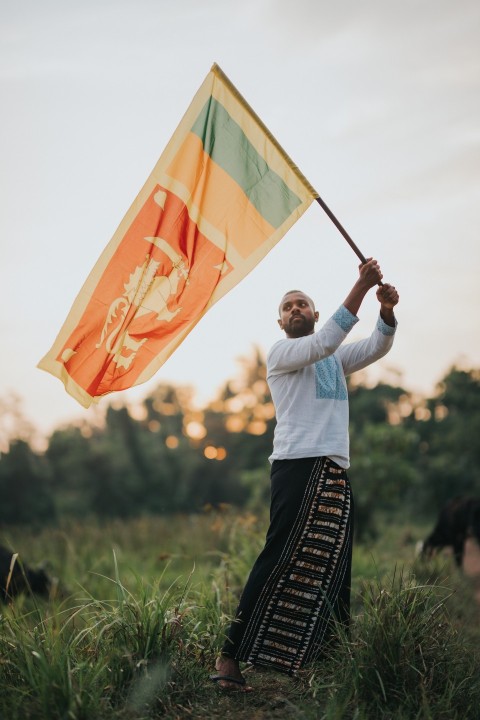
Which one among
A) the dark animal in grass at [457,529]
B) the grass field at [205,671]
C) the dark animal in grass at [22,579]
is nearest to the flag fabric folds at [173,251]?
the grass field at [205,671]

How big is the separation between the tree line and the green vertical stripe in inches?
374

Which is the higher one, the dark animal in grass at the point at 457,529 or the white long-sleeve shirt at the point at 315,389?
the white long-sleeve shirt at the point at 315,389

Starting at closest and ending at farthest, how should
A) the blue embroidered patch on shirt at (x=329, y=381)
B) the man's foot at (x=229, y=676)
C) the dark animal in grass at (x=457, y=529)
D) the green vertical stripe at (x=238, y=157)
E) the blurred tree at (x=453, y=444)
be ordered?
the man's foot at (x=229, y=676) → the blue embroidered patch on shirt at (x=329, y=381) → the green vertical stripe at (x=238, y=157) → the dark animal in grass at (x=457, y=529) → the blurred tree at (x=453, y=444)

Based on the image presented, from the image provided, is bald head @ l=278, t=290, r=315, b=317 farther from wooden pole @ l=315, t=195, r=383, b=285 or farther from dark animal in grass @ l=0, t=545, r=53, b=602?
dark animal in grass @ l=0, t=545, r=53, b=602

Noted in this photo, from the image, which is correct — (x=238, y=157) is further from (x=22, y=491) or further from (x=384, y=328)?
(x=22, y=491)

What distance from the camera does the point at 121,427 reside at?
40812mm

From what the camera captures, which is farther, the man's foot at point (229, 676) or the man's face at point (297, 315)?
the man's face at point (297, 315)

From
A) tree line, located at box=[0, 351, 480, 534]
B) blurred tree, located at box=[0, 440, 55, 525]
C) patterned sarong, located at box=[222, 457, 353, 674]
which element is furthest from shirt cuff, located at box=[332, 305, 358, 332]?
blurred tree, located at box=[0, 440, 55, 525]

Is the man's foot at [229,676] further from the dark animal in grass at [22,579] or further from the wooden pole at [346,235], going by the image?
the dark animal in grass at [22,579]

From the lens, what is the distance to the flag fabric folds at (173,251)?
4223 mm

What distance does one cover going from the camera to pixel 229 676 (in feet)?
11.8

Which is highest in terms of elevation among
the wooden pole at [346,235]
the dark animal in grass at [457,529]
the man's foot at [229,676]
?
the wooden pole at [346,235]

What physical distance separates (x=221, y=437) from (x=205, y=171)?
1580 inches

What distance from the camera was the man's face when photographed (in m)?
3.97
